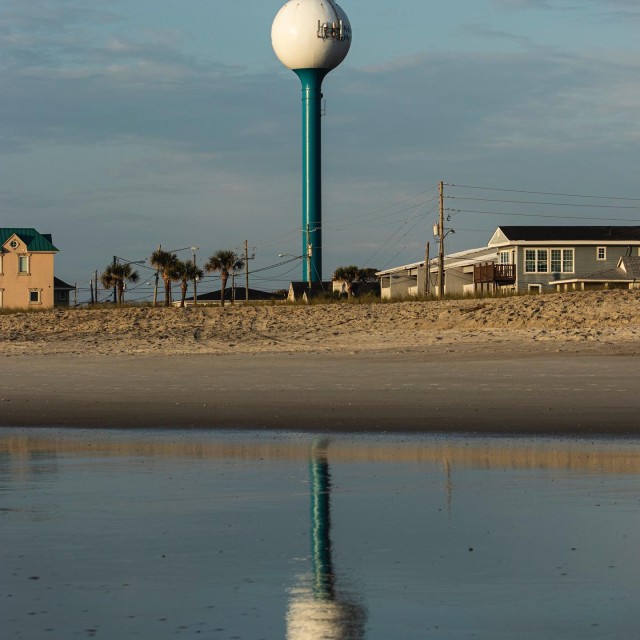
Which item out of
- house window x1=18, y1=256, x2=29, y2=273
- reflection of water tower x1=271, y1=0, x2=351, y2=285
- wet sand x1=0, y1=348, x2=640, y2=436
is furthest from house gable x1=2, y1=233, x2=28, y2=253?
wet sand x1=0, y1=348, x2=640, y2=436

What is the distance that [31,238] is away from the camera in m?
90.2

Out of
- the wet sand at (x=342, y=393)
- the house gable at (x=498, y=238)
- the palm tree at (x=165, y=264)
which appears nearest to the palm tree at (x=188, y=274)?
the palm tree at (x=165, y=264)

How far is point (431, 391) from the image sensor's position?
75.5ft

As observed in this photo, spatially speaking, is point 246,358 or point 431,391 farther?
point 246,358

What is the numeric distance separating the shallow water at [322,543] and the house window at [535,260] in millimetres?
54705

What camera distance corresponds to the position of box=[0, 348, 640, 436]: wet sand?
19.0 metres

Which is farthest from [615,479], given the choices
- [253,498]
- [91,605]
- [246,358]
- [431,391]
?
[246,358]

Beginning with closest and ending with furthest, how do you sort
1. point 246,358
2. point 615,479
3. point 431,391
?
point 615,479 < point 431,391 < point 246,358

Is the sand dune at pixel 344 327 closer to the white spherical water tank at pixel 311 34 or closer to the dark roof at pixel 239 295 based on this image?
the white spherical water tank at pixel 311 34

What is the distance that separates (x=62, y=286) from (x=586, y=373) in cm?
8890

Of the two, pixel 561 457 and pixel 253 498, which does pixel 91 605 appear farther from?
pixel 561 457

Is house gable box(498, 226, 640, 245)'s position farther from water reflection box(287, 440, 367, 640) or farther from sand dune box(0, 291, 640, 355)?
water reflection box(287, 440, 367, 640)

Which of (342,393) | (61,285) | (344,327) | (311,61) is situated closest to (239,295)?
(61,285)

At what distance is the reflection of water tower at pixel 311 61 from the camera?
266 feet
